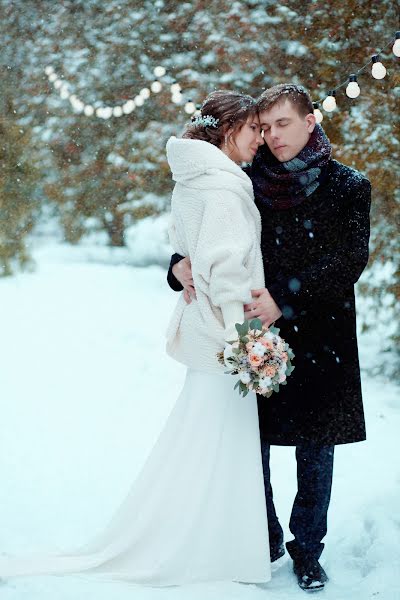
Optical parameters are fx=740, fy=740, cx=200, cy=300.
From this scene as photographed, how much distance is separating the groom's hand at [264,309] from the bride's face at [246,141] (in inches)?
20.9

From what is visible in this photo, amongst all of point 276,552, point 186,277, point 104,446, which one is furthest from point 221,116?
point 104,446

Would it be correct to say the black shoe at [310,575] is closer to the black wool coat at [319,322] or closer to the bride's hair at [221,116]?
the black wool coat at [319,322]

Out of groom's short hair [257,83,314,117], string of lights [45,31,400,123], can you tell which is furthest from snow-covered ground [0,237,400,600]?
string of lights [45,31,400,123]

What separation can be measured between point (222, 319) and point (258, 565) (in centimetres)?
92

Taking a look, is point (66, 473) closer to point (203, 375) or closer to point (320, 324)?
point (203, 375)

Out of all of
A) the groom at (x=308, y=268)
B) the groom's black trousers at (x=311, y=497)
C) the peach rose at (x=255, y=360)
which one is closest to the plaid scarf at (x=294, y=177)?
the groom at (x=308, y=268)

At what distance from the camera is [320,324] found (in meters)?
2.70

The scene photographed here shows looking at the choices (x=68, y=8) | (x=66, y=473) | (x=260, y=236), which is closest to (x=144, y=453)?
(x=66, y=473)

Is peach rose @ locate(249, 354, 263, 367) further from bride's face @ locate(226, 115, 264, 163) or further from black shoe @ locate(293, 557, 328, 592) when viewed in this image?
black shoe @ locate(293, 557, 328, 592)

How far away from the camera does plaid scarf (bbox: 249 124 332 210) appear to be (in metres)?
2.64

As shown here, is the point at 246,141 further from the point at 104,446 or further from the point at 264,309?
the point at 104,446

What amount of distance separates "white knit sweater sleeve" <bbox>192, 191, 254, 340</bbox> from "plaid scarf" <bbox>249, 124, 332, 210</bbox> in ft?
0.72

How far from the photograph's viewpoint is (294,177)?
8.63ft

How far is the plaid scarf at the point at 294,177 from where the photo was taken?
2639mm
